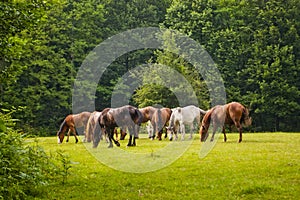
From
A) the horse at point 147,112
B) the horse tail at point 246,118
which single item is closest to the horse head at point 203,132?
the horse tail at point 246,118

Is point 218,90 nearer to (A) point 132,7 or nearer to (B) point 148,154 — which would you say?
(A) point 132,7

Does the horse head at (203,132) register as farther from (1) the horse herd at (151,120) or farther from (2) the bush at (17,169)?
(2) the bush at (17,169)

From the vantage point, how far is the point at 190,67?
41219 millimetres

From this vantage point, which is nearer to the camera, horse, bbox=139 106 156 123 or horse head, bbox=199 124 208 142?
horse head, bbox=199 124 208 142

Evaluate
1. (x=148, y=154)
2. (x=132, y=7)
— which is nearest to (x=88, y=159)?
(x=148, y=154)

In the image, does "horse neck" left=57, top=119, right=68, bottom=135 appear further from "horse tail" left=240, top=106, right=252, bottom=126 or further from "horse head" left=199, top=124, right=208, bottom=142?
"horse tail" left=240, top=106, right=252, bottom=126

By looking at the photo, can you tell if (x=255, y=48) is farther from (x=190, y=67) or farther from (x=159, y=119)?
(x=159, y=119)

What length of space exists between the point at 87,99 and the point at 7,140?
37.6 m

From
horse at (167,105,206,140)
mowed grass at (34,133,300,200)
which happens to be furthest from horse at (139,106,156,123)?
mowed grass at (34,133,300,200)

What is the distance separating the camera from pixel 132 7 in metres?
52.9

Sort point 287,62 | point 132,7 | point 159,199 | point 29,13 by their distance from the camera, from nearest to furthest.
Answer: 1. point 159,199
2. point 29,13
3. point 287,62
4. point 132,7

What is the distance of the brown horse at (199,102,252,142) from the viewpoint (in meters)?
20.4

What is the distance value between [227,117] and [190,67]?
20.3 m

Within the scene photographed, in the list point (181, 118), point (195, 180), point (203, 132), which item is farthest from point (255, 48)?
point (195, 180)
